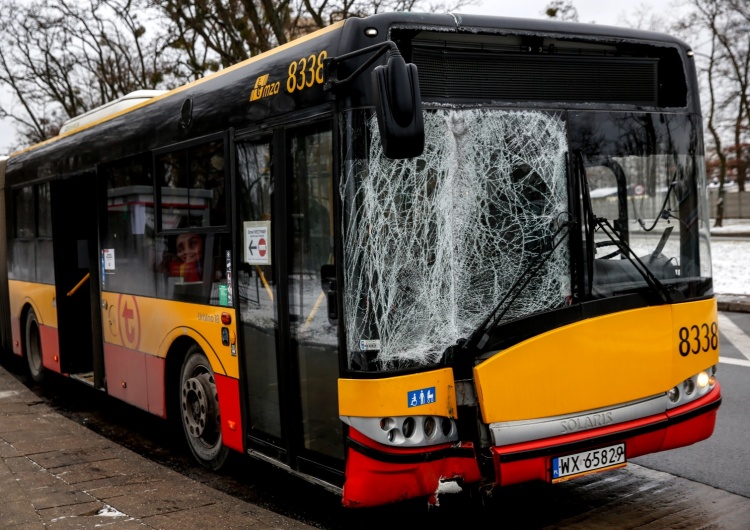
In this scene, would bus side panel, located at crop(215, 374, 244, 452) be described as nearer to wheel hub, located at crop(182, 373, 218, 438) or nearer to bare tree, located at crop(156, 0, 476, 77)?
wheel hub, located at crop(182, 373, 218, 438)

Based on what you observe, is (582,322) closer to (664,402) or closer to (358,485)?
(664,402)

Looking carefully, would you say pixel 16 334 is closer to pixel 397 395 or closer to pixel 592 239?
pixel 397 395

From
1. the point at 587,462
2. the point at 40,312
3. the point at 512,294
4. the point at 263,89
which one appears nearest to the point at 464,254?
the point at 512,294

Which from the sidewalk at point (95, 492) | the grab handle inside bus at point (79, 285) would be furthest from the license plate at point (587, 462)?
the grab handle inside bus at point (79, 285)

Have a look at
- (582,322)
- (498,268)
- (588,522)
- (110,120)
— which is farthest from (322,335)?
(110,120)

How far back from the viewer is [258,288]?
5.88 m

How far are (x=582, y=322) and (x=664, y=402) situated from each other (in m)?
0.77

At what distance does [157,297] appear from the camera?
24.4ft

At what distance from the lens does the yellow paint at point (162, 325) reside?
641cm

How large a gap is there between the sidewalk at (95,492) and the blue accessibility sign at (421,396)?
104cm

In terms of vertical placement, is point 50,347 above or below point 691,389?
below

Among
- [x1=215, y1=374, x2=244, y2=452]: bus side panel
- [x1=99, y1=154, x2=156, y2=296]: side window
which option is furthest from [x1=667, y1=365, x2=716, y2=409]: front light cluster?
[x1=99, y1=154, x2=156, y2=296]: side window

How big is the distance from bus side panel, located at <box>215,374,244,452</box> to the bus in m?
0.06

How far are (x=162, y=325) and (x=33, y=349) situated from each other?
5.03 meters
